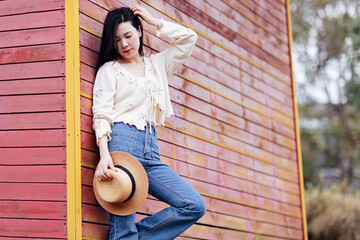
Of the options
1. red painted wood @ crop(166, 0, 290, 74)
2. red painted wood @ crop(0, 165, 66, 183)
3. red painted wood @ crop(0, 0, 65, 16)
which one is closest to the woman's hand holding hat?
red painted wood @ crop(0, 165, 66, 183)

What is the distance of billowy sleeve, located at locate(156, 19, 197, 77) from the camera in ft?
15.5

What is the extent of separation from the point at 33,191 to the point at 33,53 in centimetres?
98

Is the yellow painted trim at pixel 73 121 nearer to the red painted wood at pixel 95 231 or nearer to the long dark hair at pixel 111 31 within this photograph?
the red painted wood at pixel 95 231

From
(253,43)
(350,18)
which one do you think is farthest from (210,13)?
(350,18)

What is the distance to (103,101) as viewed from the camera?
4.33 meters

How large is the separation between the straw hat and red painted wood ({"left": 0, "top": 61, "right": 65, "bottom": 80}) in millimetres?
709

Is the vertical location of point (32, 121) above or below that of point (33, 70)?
below

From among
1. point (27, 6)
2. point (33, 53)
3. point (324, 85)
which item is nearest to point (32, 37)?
point (33, 53)

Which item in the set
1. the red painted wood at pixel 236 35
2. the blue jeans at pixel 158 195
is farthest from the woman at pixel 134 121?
the red painted wood at pixel 236 35

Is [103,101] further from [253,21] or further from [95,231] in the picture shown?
[253,21]

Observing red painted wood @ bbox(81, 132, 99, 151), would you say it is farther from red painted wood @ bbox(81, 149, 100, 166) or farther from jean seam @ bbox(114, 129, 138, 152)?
jean seam @ bbox(114, 129, 138, 152)

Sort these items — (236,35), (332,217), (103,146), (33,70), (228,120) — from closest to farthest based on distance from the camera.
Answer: (103,146), (33,70), (228,120), (236,35), (332,217)

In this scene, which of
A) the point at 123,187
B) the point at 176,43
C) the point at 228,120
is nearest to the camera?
the point at 123,187

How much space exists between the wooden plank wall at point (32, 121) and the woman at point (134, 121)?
30 cm
